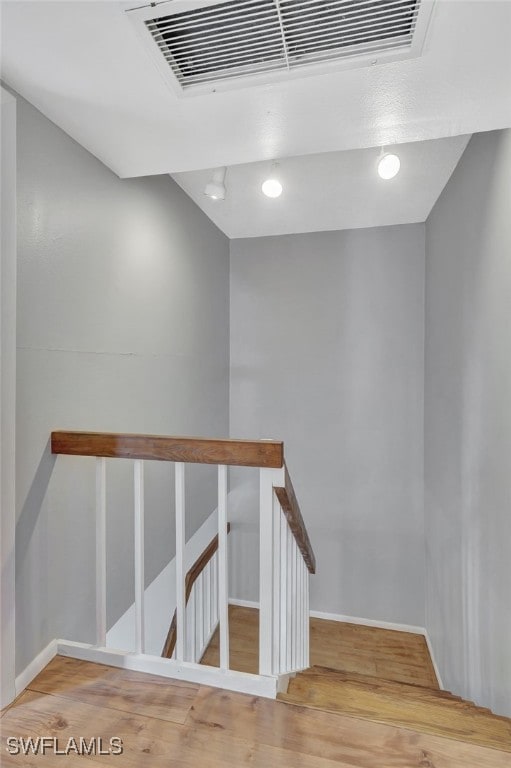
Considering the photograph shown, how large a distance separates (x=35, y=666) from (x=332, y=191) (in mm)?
3085

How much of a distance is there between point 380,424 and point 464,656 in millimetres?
1690

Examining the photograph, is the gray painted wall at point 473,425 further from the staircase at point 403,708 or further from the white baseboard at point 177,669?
the white baseboard at point 177,669

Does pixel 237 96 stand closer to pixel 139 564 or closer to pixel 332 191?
pixel 332 191

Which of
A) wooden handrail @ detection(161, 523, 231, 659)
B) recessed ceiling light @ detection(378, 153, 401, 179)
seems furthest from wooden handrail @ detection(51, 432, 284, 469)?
recessed ceiling light @ detection(378, 153, 401, 179)

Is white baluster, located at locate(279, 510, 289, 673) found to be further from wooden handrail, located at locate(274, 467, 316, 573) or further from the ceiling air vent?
the ceiling air vent

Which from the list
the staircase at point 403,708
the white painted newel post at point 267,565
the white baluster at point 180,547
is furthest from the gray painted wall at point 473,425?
the white baluster at point 180,547

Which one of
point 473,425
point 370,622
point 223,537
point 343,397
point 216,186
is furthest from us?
point 343,397

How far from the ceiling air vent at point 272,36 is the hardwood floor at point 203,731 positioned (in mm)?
2039

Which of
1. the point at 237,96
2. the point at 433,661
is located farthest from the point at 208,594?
the point at 237,96

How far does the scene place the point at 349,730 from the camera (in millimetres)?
1134

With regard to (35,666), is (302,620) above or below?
below

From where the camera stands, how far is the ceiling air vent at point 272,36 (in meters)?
1.01

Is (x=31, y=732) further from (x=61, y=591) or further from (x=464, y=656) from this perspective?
(x=464, y=656)

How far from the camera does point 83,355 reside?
1636mm
